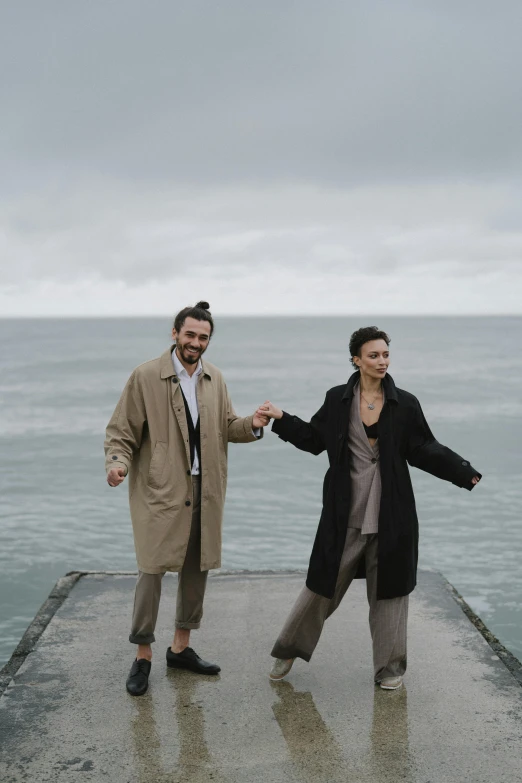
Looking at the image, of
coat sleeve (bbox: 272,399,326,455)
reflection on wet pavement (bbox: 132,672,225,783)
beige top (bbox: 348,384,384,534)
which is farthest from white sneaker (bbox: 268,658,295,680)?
coat sleeve (bbox: 272,399,326,455)

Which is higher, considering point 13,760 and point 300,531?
point 13,760

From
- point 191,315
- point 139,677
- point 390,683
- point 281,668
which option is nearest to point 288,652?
point 281,668

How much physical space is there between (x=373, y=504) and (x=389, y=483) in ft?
0.45

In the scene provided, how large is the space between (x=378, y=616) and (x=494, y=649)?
934mm

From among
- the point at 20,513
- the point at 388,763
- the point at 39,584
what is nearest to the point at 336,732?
the point at 388,763

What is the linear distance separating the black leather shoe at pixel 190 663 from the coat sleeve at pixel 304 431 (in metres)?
1.23

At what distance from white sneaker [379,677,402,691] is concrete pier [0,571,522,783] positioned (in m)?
0.04

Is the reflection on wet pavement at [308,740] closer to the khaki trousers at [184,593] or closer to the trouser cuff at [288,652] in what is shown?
the trouser cuff at [288,652]

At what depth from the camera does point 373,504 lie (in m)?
4.27

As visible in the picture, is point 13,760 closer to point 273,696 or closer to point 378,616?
point 273,696

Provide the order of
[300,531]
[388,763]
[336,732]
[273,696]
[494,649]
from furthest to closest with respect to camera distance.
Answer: [300,531]
[494,649]
[273,696]
[336,732]
[388,763]

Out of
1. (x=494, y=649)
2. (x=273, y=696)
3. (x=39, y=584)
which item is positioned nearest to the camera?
(x=273, y=696)

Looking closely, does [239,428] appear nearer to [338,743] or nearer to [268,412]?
[268,412]

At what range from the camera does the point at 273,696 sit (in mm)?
4273
